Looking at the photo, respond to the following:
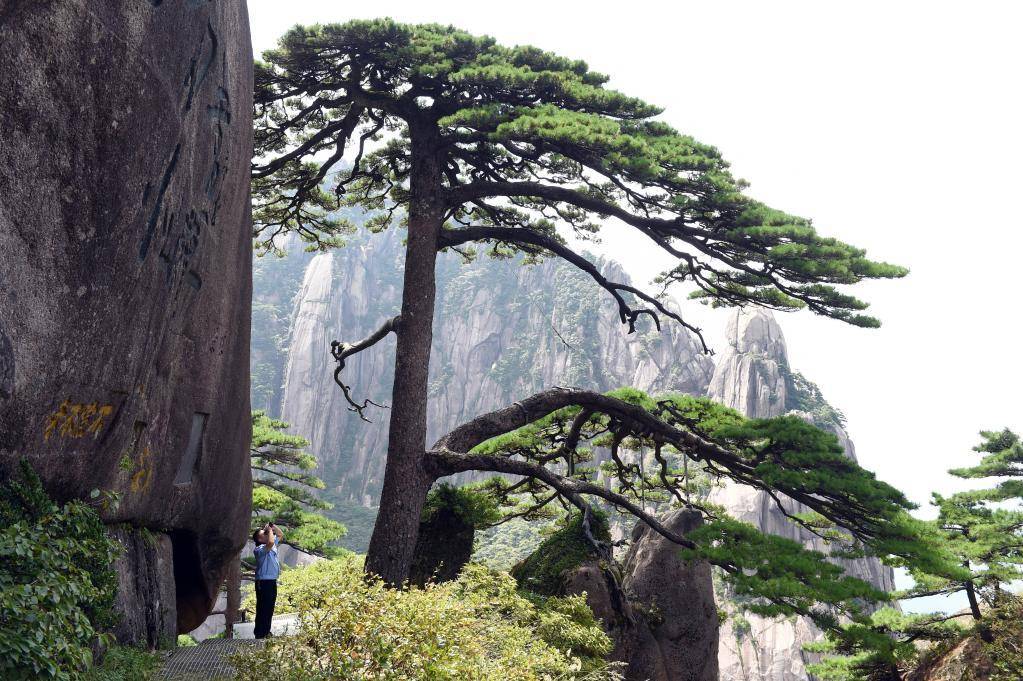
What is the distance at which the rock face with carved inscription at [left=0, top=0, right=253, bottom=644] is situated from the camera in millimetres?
4512

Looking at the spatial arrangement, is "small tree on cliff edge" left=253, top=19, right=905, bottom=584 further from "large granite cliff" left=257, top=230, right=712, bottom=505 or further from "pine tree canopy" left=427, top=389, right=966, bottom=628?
"large granite cliff" left=257, top=230, right=712, bottom=505

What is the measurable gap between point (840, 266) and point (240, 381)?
7.33 meters

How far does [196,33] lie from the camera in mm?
6059

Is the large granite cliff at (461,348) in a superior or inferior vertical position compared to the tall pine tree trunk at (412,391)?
superior

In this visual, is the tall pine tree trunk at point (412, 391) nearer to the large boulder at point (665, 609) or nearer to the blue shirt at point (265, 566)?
the blue shirt at point (265, 566)

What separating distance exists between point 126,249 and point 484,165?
7407 mm

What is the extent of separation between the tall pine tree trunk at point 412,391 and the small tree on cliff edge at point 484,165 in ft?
0.06

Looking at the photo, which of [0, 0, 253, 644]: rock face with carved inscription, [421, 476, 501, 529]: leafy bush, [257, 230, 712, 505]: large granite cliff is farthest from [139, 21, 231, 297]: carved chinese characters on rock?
[257, 230, 712, 505]: large granite cliff

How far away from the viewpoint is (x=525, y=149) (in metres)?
11.1

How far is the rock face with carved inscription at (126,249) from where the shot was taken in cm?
451

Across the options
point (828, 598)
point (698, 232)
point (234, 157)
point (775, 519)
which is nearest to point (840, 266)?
point (698, 232)

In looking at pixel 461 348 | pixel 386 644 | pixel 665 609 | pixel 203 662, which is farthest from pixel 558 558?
pixel 461 348

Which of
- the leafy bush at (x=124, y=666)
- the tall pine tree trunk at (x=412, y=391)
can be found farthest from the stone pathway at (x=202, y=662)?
the tall pine tree trunk at (x=412, y=391)

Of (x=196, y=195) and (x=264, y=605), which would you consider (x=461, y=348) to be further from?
(x=196, y=195)
